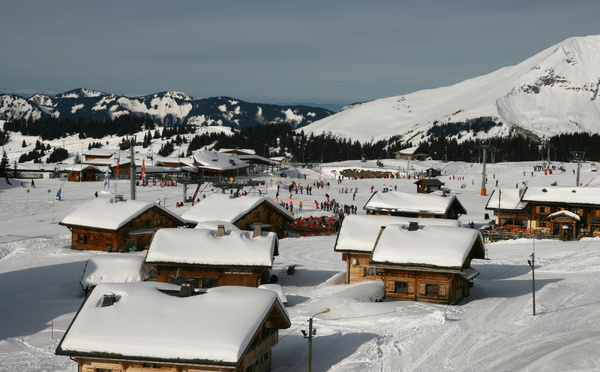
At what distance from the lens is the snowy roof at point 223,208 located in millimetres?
52719

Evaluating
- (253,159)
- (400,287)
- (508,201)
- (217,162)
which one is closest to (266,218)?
(508,201)

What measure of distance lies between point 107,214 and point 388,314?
1069 inches

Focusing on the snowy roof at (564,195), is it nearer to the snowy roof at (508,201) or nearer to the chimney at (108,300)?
the snowy roof at (508,201)

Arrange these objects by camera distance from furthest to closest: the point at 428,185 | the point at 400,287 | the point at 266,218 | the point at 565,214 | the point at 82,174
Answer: the point at 82,174, the point at 428,185, the point at 266,218, the point at 565,214, the point at 400,287

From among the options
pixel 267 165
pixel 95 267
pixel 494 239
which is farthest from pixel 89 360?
pixel 267 165

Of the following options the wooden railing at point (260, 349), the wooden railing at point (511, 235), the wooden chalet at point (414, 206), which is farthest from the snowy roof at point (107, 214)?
the wooden railing at point (260, 349)

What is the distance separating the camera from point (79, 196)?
265ft

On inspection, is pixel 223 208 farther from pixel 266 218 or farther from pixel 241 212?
pixel 266 218

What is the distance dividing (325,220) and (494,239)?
15.9 meters

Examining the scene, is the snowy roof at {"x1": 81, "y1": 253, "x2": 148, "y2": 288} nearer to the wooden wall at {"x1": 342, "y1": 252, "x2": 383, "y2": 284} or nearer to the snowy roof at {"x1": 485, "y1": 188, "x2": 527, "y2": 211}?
the wooden wall at {"x1": 342, "y1": 252, "x2": 383, "y2": 284}

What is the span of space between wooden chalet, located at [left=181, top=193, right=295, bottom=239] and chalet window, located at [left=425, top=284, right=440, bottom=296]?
22709 millimetres

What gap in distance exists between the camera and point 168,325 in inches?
765

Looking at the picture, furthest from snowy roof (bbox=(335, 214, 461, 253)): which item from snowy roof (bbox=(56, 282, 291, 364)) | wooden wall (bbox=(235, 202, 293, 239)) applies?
snowy roof (bbox=(56, 282, 291, 364))

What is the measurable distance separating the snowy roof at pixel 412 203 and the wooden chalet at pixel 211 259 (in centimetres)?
2570
